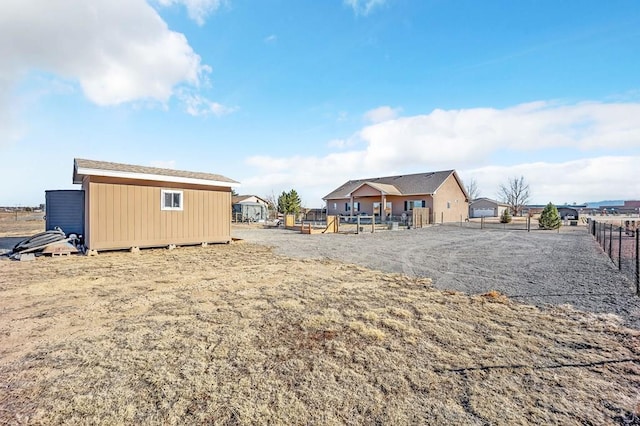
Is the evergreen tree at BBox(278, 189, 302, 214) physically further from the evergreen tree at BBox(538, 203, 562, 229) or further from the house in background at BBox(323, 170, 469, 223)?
the evergreen tree at BBox(538, 203, 562, 229)

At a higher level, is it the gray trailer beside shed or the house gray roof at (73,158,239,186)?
the house gray roof at (73,158,239,186)

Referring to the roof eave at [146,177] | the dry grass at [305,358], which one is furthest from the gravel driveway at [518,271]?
the roof eave at [146,177]

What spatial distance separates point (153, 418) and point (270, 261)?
705cm

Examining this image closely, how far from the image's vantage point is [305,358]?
129 inches

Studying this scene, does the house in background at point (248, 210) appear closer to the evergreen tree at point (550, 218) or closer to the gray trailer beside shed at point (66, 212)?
the gray trailer beside shed at point (66, 212)

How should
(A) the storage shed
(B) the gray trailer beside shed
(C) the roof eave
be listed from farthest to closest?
(B) the gray trailer beside shed
(A) the storage shed
(C) the roof eave

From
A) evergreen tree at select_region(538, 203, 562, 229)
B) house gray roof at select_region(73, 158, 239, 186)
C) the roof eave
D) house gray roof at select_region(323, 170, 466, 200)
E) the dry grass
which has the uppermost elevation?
house gray roof at select_region(323, 170, 466, 200)

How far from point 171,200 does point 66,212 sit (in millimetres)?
4728

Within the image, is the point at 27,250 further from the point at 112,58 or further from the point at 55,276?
the point at 112,58

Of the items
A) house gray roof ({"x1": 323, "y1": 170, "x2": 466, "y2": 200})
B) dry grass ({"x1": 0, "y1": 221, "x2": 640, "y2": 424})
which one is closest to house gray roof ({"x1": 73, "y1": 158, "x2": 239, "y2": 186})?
dry grass ({"x1": 0, "y1": 221, "x2": 640, "y2": 424})

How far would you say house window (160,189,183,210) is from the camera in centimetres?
1181

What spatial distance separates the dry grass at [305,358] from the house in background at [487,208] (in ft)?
198

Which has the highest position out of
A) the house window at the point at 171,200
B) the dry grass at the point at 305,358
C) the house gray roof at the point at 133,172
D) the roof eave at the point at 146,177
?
the house gray roof at the point at 133,172

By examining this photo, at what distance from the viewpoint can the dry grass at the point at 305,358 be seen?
243cm
